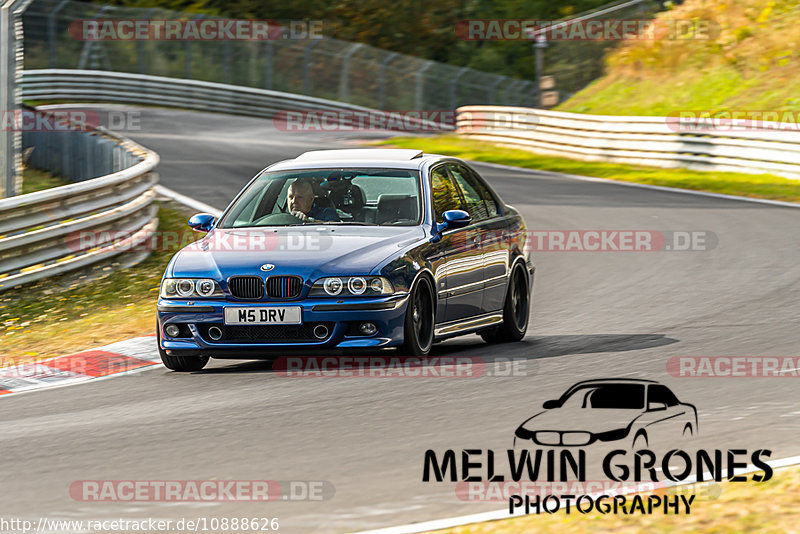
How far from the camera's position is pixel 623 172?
27.0 meters

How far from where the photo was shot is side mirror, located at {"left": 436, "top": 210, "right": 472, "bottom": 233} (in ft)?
31.3

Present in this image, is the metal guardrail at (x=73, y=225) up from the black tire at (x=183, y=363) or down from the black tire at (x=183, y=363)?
down

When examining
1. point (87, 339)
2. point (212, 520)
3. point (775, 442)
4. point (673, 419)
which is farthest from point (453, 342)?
point (212, 520)

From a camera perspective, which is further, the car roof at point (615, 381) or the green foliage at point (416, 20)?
the green foliage at point (416, 20)

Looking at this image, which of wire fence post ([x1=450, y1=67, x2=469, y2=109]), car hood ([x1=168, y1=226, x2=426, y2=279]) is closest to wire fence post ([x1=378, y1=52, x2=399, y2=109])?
wire fence post ([x1=450, y1=67, x2=469, y2=109])

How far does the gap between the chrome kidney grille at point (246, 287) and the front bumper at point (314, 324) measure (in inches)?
1.9

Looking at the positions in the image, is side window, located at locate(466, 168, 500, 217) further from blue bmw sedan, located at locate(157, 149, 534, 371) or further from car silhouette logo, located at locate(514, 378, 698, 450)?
car silhouette logo, located at locate(514, 378, 698, 450)

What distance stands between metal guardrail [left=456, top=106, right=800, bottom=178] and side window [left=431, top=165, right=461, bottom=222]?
14.7 metres

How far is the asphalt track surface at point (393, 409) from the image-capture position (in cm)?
582

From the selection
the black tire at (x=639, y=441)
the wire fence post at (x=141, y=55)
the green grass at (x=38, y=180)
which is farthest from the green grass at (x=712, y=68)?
the black tire at (x=639, y=441)

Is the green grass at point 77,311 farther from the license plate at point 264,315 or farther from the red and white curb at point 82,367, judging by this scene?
the license plate at point 264,315

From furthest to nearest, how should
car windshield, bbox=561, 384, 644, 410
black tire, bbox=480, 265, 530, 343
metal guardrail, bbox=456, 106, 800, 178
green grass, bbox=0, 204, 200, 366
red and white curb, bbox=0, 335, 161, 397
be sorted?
1. metal guardrail, bbox=456, 106, 800, 178
2. green grass, bbox=0, 204, 200, 366
3. black tire, bbox=480, 265, 530, 343
4. red and white curb, bbox=0, 335, 161, 397
5. car windshield, bbox=561, 384, 644, 410

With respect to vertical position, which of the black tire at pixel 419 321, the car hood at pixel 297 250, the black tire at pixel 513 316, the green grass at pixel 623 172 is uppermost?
the car hood at pixel 297 250

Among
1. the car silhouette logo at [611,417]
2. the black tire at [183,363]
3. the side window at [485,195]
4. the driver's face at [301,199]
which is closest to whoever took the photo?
the car silhouette logo at [611,417]
